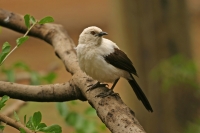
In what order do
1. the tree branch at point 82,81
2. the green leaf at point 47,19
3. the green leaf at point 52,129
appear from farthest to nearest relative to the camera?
the green leaf at point 47,19 → the tree branch at point 82,81 → the green leaf at point 52,129

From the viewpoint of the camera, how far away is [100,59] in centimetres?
164

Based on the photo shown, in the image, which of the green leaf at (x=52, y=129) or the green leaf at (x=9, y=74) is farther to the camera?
the green leaf at (x=9, y=74)

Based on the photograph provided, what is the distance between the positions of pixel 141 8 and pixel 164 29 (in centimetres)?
18

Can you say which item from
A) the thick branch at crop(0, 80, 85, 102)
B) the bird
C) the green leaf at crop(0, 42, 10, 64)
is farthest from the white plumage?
the green leaf at crop(0, 42, 10, 64)

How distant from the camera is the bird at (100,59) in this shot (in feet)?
5.32

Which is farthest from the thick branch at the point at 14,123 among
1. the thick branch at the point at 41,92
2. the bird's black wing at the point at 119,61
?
the bird's black wing at the point at 119,61

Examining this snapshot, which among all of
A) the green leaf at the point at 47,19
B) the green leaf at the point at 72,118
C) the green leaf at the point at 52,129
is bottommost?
the green leaf at the point at 52,129

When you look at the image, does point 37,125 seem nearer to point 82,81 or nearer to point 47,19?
point 47,19

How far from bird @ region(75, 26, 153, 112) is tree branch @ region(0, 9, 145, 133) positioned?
4cm

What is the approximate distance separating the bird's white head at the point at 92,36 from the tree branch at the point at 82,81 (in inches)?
2.9

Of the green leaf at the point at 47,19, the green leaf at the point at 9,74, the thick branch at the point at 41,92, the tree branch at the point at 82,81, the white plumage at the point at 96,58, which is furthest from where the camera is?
the green leaf at the point at 9,74

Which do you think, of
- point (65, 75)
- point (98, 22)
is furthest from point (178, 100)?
point (98, 22)

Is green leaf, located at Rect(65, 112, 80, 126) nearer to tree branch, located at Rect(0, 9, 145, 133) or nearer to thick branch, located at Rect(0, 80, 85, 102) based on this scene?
tree branch, located at Rect(0, 9, 145, 133)

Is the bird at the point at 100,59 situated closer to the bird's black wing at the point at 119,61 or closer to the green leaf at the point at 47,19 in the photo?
the bird's black wing at the point at 119,61
